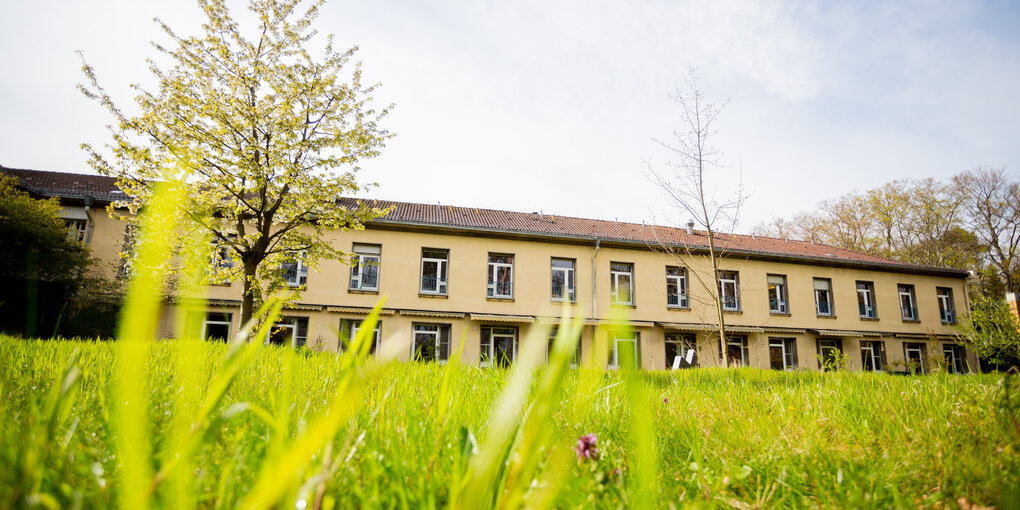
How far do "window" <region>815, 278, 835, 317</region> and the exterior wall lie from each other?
236 millimetres

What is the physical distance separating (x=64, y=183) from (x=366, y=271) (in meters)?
15.4

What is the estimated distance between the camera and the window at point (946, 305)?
2783cm

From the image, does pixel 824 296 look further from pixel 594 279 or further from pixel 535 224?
pixel 535 224

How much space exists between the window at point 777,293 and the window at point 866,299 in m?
5.08

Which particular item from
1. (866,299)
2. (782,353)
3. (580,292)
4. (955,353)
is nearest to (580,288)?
(580,292)

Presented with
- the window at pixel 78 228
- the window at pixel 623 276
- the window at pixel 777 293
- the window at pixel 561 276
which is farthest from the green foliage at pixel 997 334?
the window at pixel 78 228

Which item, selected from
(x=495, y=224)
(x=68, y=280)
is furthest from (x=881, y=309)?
(x=68, y=280)

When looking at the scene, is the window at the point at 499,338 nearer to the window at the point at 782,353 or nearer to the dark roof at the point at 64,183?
the window at the point at 782,353

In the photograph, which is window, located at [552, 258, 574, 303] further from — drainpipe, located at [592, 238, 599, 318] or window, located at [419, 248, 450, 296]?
window, located at [419, 248, 450, 296]

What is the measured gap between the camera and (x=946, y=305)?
92.6 ft

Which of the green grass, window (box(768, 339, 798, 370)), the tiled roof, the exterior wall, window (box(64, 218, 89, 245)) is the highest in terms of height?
the tiled roof

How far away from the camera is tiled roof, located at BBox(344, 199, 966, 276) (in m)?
22.5

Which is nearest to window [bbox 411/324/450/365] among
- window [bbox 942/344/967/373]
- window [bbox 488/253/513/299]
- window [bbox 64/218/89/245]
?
window [bbox 488/253/513/299]

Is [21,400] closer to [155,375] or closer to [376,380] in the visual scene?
[155,375]
